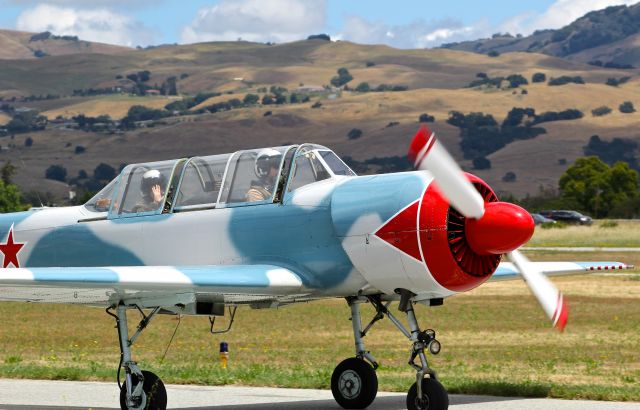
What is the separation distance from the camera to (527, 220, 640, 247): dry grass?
73.6 meters

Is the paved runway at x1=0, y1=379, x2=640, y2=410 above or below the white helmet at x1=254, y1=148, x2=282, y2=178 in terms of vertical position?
below

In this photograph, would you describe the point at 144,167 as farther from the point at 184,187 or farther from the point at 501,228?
the point at 501,228

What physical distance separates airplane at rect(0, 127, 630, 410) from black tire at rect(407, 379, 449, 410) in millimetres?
13

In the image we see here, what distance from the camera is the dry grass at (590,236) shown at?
7362cm

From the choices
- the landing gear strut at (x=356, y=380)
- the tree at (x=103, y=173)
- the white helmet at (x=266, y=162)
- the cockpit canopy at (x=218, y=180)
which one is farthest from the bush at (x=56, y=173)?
the white helmet at (x=266, y=162)

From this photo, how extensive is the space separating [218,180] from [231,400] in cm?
284

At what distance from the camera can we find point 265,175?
13.6 m

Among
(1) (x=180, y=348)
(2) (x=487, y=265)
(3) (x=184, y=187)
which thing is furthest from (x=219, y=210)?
(1) (x=180, y=348)

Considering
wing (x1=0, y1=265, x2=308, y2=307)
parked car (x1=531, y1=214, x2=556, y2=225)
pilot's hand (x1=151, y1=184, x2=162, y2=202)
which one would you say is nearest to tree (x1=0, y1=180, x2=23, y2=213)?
parked car (x1=531, y1=214, x2=556, y2=225)

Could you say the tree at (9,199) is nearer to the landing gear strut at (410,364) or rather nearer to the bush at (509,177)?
the landing gear strut at (410,364)

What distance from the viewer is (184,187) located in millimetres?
14094

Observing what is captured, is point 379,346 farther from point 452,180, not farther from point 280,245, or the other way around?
point 452,180

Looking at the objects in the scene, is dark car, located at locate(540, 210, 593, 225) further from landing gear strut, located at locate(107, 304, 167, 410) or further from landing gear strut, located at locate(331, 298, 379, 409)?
landing gear strut, located at locate(107, 304, 167, 410)

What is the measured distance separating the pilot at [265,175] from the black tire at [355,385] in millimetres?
2398
